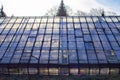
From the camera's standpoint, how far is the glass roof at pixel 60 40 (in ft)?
111

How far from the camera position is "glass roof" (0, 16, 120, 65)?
33.9 m

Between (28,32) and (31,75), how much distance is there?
9381mm

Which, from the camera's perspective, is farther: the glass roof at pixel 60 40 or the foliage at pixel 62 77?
the glass roof at pixel 60 40

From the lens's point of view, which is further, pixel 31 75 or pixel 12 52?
pixel 12 52

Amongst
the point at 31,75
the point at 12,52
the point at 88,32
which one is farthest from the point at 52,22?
the point at 31,75

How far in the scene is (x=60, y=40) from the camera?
37.7 meters

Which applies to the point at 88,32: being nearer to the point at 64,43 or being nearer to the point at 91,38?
the point at 91,38

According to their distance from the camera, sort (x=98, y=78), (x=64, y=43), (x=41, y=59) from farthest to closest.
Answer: (x=64, y=43), (x=41, y=59), (x=98, y=78)

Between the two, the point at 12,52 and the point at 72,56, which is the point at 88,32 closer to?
the point at 72,56

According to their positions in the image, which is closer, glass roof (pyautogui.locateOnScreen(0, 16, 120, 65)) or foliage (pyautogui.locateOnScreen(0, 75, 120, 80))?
foliage (pyautogui.locateOnScreen(0, 75, 120, 80))

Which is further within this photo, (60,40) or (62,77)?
(60,40)

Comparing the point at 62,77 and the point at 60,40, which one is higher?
the point at 60,40

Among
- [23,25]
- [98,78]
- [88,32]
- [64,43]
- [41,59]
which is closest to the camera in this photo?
[98,78]

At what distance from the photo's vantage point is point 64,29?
4078 centimetres
